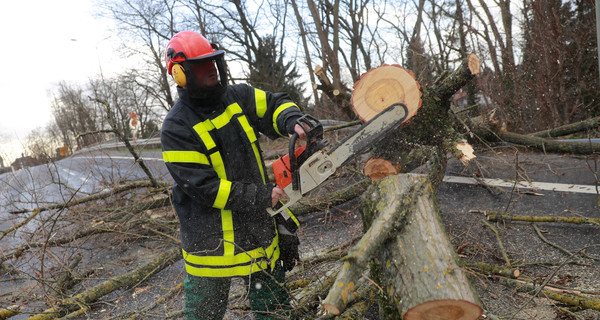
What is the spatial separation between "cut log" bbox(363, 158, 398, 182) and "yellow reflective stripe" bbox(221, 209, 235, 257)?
4.87 feet

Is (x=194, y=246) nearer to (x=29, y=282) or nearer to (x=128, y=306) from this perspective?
(x=128, y=306)

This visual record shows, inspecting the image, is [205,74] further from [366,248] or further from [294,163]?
[366,248]

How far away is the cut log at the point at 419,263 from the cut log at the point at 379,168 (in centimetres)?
102

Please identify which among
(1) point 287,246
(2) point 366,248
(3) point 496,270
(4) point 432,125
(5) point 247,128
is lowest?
Answer: (3) point 496,270

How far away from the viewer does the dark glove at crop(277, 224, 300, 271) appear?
78.0 inches

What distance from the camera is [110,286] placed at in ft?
9.44

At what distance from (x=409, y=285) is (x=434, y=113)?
199cm

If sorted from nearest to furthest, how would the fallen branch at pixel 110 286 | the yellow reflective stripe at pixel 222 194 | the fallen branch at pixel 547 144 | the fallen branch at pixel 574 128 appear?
1. the yellow reflective stripe at pixel 222 194
2. the fallen branch at pixel 110 286
3. the fallen branch at pixel 547 144
4. the fallen branch at pixel 574 128

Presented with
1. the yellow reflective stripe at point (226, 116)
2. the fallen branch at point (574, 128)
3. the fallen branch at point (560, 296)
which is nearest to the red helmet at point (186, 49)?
the yellow reflective stripe at point (226, 116)

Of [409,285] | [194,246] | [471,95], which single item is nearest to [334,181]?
[194,246]

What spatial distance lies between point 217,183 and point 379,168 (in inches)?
63.3

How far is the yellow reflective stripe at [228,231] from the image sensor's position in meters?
1.79

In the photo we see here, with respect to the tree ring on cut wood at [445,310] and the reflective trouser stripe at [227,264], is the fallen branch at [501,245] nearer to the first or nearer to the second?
the tree ring on cut wood at [445,310]

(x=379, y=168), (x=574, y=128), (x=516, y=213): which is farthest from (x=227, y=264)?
(x=574, y=128)
